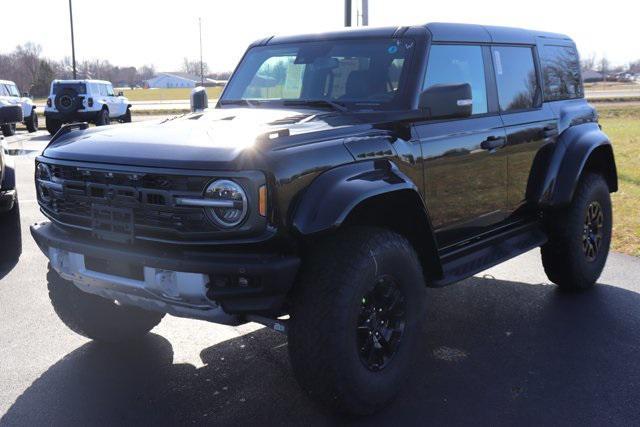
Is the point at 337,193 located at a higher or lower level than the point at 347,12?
lower

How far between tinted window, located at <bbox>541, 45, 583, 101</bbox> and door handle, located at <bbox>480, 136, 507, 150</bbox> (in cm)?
92

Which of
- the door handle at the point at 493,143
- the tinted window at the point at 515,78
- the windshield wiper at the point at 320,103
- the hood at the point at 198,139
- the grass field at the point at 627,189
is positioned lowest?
the grass field at the point at 627,189

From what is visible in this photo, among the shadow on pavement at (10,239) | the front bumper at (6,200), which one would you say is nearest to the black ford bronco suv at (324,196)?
the front bumper at (6,200)

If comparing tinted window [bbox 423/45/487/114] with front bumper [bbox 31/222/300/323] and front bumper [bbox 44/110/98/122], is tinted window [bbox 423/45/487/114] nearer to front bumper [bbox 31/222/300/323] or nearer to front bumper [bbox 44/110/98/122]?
front bumper [bbox 31/222/300/323]

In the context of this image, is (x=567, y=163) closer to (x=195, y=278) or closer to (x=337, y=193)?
(x=337, y=193)

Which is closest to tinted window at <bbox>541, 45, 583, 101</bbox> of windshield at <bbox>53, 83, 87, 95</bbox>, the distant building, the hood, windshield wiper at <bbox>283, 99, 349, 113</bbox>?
windshield wiper at <bbox>283, 99, 349, 113</bbox>

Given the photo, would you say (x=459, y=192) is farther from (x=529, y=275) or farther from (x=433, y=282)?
(x=529, y=275)

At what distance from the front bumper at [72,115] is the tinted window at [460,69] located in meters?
20.1

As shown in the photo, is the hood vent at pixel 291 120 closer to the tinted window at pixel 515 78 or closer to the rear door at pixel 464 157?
the rear door at pixel 464 157

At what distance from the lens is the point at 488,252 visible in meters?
4.53

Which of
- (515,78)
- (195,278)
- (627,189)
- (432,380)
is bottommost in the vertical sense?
(432,380)

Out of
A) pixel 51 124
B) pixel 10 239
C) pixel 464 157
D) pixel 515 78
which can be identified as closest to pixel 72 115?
pixel 51 124

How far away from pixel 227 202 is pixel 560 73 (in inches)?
139

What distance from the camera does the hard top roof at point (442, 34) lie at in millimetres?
4223
